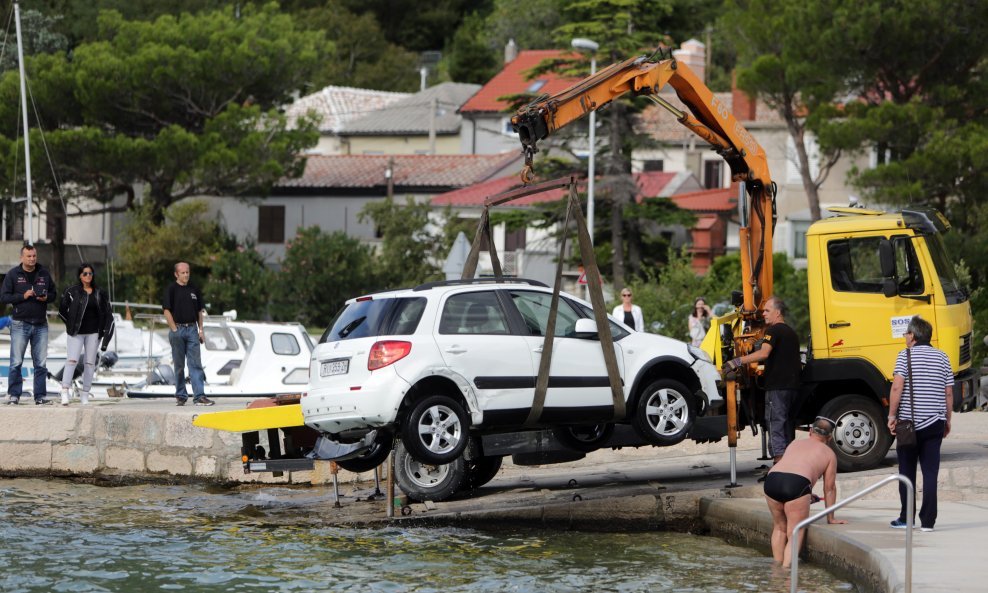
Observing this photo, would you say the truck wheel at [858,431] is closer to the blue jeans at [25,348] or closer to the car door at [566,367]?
the car door at [566,367]

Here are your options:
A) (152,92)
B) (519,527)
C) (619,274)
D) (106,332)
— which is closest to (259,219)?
(152,92)

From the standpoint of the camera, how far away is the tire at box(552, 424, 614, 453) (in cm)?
1472

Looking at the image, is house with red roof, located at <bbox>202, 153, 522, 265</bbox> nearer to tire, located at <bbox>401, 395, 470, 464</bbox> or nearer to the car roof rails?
the car roof rails

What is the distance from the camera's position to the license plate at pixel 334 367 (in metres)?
13.5

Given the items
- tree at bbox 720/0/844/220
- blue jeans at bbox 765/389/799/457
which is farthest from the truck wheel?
tree at bbox 720/0/844/220

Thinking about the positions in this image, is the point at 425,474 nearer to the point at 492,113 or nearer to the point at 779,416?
the point at 779,416

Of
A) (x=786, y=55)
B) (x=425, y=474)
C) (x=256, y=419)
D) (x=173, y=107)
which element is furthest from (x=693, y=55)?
(x=256, y=419)

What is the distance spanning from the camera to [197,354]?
1977cm

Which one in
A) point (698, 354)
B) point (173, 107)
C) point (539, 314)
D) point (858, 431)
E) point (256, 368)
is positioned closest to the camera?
point (539, 314)

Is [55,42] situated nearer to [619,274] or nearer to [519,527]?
[619,274]

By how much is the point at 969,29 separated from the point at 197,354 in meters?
24.4

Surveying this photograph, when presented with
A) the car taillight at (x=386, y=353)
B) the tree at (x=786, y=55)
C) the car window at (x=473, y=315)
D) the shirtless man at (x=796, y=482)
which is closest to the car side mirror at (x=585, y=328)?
the car window at (x=473, y=315)

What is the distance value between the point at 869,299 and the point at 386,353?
551 cm

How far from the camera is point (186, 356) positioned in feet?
65.0
